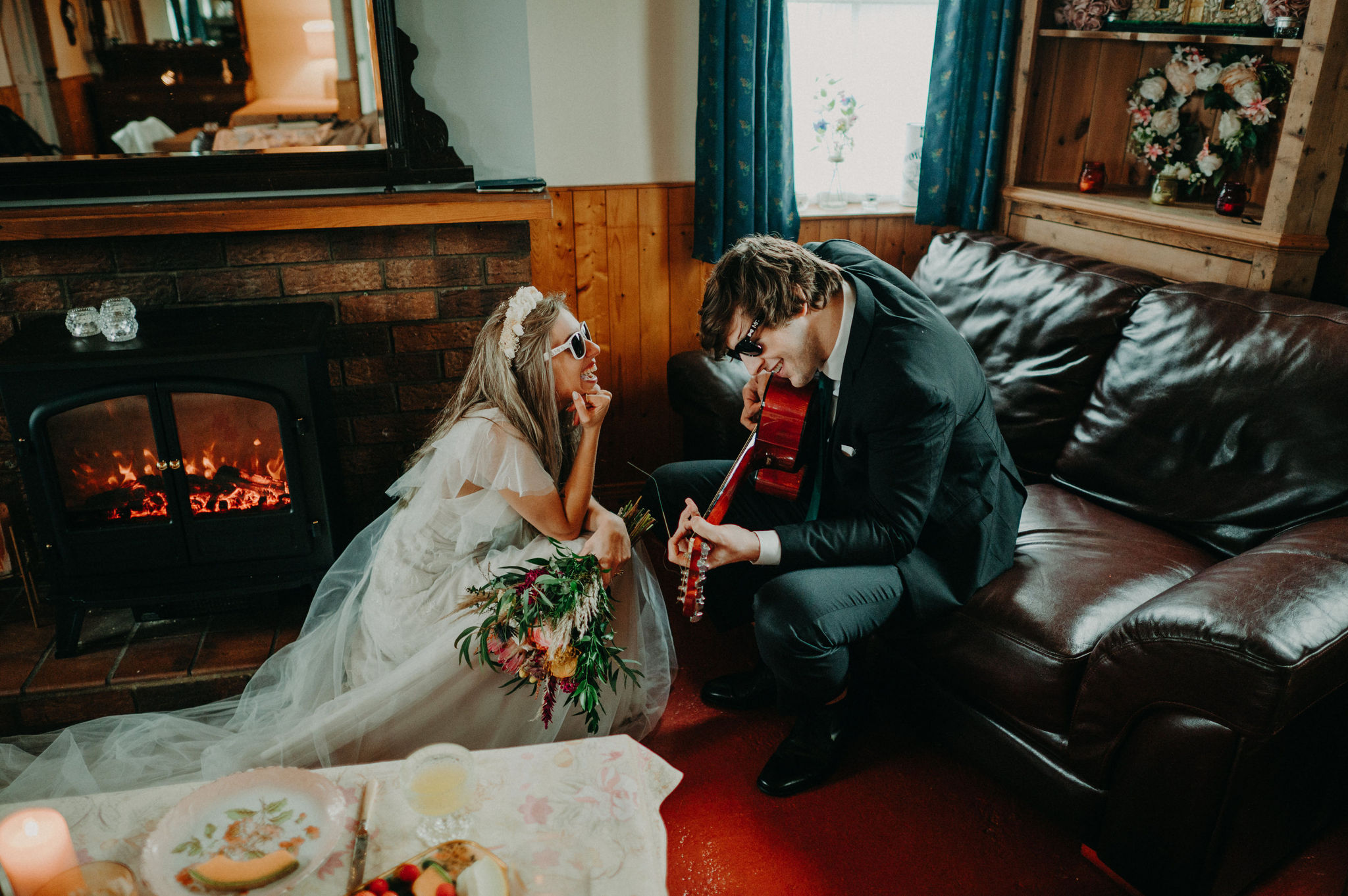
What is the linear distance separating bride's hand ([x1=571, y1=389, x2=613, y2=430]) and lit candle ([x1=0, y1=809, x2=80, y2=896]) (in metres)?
1.14

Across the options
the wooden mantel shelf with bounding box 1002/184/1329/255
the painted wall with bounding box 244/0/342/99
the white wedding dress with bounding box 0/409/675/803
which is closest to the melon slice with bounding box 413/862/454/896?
the white wedding dress with bounding box 0/409/675/803

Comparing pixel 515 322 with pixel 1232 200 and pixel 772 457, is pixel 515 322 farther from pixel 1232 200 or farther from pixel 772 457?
pixel 1232 200

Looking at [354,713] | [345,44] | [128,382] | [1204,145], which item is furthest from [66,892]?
[1204,145]

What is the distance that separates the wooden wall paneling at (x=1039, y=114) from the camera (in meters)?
2.91

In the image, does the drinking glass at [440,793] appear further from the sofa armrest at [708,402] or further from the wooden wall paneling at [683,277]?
the wooden wall paneling at [683,277]

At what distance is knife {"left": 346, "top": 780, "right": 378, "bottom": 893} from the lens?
1.22 meters

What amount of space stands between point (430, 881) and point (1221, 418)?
1.83 meters

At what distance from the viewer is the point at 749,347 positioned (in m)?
1.83

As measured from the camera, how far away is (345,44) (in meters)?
2.23

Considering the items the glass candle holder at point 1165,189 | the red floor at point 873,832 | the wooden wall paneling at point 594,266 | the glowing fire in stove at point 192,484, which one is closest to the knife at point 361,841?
the red floor at point 873,832

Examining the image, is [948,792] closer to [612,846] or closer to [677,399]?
[612,846]

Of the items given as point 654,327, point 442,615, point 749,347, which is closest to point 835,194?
point 654,327

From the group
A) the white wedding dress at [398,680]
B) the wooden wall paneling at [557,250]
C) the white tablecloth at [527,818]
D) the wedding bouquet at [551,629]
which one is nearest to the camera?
the white tablecloth at [527,818]

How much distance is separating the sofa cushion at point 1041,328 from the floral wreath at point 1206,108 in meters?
0.54
